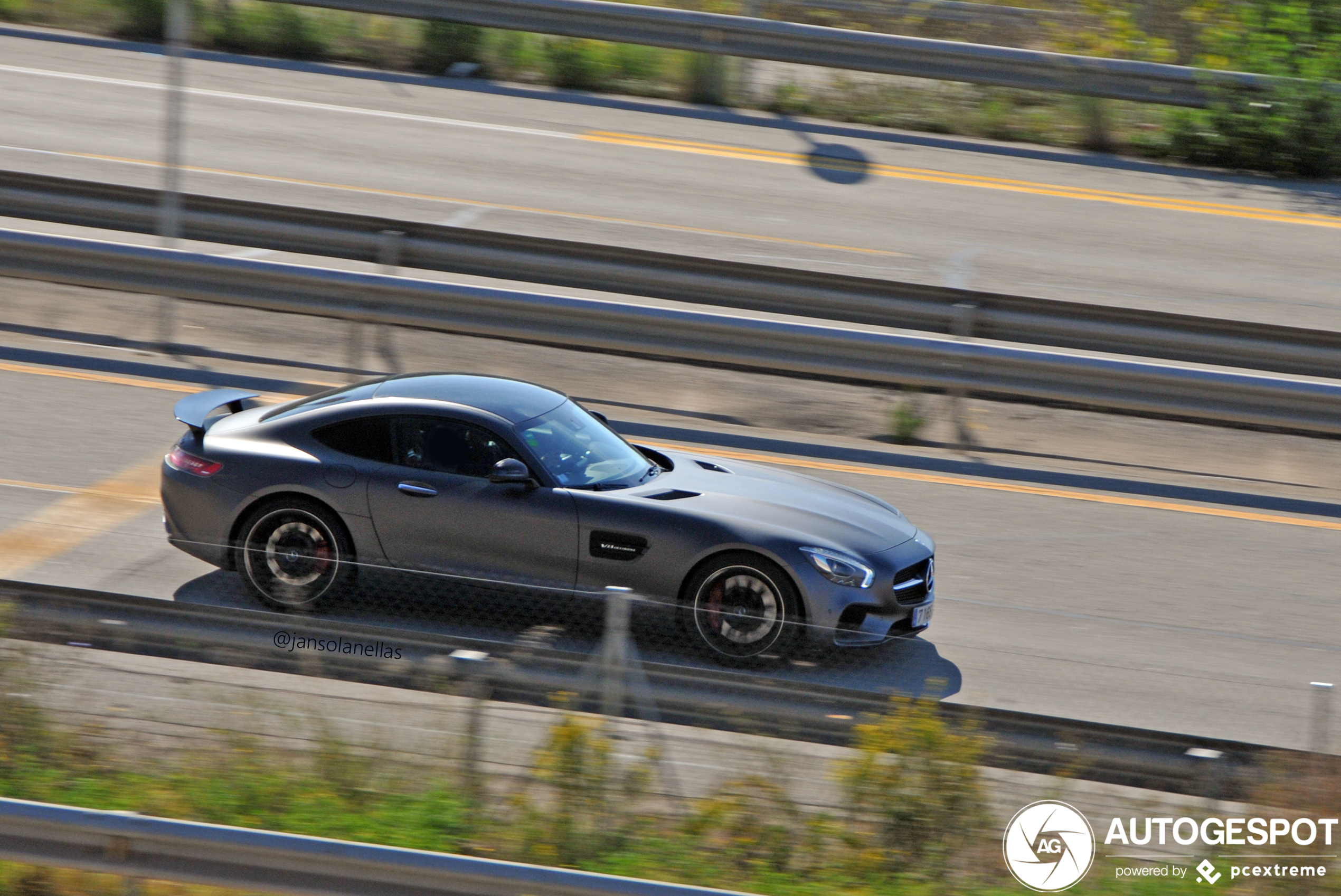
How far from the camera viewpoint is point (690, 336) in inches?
448

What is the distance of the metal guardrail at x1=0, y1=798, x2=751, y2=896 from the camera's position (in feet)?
13.0

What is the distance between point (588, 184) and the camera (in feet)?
52.3

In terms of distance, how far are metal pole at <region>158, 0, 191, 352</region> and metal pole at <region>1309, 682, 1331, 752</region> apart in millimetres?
9785

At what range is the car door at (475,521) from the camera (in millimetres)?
7105

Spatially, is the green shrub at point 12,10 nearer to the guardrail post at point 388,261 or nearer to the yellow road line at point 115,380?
the guardrail post at point 388,261

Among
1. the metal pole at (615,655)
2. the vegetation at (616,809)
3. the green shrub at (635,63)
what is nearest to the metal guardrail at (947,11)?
the green shrub at (635,63)

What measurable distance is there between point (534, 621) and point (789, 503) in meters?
2.03

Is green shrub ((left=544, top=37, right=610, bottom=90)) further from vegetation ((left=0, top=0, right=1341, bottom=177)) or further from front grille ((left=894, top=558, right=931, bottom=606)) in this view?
front grille ((left=894, top=558, right=931, bottom=606))

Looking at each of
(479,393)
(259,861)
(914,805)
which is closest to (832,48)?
(479,393)

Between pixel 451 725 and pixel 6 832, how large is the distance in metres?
1.43

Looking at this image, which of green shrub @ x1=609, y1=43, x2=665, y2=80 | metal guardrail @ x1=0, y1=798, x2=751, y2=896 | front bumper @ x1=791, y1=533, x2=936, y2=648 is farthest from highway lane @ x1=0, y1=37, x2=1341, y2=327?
metal guardrail @ x1=0, y1=798, x2=751, y2=896

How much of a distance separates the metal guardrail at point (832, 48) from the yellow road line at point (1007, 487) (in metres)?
9.27

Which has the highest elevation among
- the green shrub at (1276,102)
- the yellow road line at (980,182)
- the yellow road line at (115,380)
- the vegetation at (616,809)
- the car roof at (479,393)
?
the green shrub at (1276,102)

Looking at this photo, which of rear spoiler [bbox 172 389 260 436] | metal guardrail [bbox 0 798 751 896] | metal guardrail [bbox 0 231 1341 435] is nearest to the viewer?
metal guardrail [bbox 0 798 751 896]
